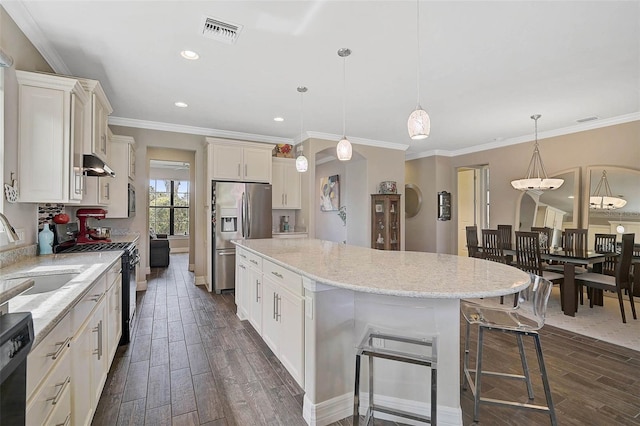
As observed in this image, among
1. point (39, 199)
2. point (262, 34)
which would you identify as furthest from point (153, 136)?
point (262, 34)

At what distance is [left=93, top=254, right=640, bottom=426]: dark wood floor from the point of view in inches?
73.4

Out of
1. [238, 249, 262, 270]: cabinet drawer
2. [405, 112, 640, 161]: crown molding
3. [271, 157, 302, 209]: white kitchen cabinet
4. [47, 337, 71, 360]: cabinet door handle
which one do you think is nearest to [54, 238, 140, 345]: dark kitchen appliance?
[238, 249, 262, 270]: cabinet drawer

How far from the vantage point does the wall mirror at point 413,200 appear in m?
7.17

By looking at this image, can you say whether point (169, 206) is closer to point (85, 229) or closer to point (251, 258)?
point (85, 229)

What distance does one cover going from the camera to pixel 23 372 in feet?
2.84

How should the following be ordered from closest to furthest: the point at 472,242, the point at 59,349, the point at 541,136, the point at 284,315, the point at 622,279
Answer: the point at 59,349, the point at 284,315, the point at 622,279, the point at 472,242, the point at 541,136

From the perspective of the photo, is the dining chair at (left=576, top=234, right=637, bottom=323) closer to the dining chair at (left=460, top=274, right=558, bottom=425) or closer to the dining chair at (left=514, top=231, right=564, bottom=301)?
the dining chair at (left=514, top=231, right=564, bottom=301)

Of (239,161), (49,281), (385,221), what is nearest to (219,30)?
(49,281)

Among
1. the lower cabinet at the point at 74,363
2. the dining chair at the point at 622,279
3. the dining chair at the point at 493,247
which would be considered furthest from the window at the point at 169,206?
the dining chair at the point at 622,279

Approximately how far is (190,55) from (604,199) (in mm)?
5958

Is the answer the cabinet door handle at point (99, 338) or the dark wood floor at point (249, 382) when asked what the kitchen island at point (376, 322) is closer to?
the dark wood floor at point (249, 382)

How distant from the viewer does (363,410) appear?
1870 mm

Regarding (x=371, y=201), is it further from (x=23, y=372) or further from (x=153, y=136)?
(x=23, y=372)

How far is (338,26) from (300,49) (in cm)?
46
